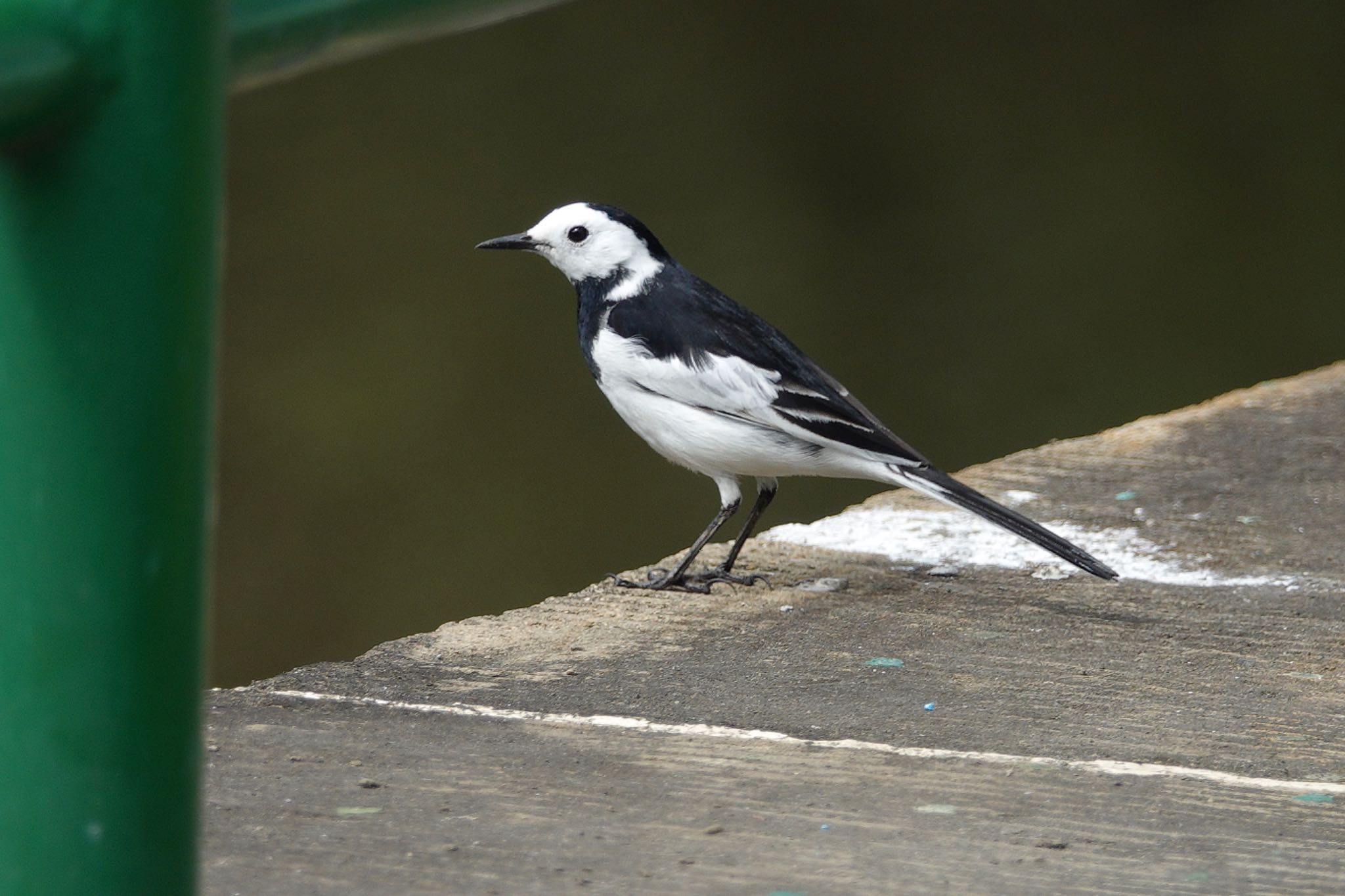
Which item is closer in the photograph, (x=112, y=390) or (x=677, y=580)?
(x=112, y=390)

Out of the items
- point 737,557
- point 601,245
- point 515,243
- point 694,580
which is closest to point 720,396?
point 737,557

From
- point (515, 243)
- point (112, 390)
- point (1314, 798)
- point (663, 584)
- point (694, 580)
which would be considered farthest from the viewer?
point (515, 243)

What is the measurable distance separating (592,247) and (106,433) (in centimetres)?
375

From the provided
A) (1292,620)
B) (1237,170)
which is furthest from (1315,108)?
(1292,620)

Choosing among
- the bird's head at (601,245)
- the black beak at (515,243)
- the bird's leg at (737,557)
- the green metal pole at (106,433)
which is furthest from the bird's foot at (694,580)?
the green metal pole at (106,433)

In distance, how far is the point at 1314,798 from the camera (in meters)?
2.21

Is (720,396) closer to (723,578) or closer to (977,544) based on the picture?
(723,578)

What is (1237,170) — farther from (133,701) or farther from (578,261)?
(133,701)

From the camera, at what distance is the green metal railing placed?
2.96 feet

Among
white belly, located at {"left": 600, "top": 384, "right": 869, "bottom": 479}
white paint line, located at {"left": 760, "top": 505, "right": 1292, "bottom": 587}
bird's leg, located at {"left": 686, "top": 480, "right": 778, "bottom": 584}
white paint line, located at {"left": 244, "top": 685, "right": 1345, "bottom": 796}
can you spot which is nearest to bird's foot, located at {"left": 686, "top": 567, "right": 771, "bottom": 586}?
bird's leg, located at {"left": 686, "top": 480, "right": 778, "bottom": 584}

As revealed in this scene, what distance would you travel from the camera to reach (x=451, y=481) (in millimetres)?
10492

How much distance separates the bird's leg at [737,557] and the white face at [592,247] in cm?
62

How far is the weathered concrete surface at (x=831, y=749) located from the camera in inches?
75.9

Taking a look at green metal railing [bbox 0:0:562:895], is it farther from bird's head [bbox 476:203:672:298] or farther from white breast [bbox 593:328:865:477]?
bird's head [bbox 476:203:672:298]
